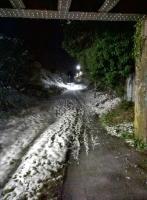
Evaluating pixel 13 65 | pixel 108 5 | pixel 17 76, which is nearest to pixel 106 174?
pixel 108 5

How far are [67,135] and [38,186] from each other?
16.2 ft

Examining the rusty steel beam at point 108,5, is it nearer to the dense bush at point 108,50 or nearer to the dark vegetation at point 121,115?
the dense bush at point 108,50

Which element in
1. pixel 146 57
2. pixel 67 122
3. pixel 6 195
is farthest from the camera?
pixel 67 122

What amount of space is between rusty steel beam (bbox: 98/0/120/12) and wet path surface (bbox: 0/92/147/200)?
468 cm

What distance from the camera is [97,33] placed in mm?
15195

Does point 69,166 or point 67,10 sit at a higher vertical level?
point 67,10

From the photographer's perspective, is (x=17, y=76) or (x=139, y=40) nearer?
(x=139, y=40)

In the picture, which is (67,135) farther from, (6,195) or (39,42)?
(39,42)

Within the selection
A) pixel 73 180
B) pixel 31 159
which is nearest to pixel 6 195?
pixel 73 180

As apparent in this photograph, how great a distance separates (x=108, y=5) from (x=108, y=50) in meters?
5.91

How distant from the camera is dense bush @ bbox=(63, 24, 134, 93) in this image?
1313cm

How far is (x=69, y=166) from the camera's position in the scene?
8055mm

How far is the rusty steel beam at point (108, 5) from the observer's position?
798 cm

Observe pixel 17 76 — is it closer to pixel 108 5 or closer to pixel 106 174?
pixel 108 5
